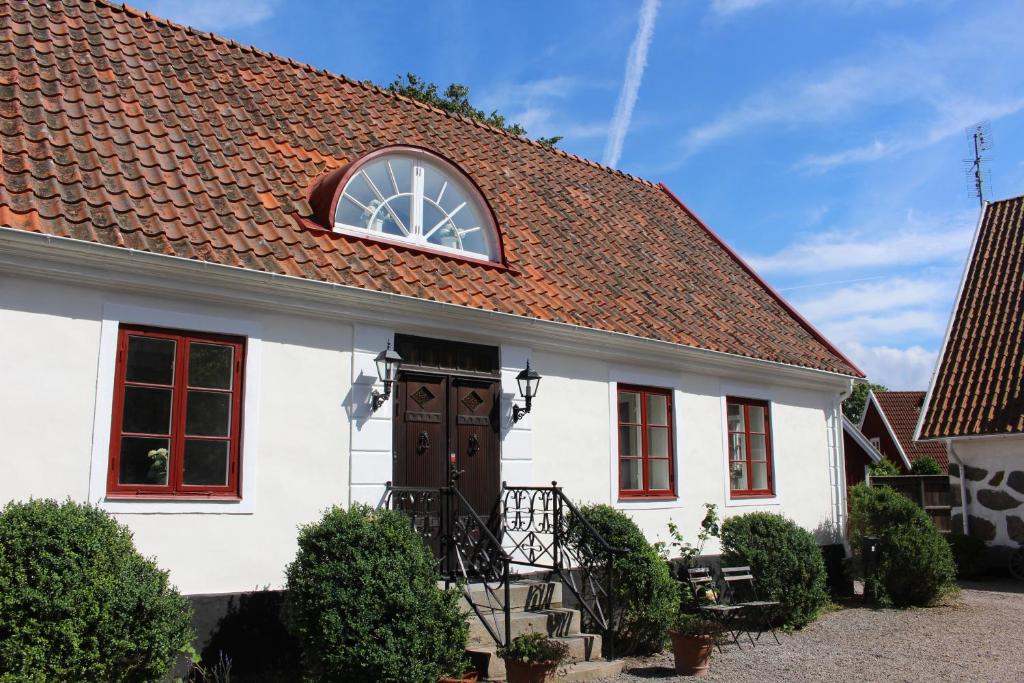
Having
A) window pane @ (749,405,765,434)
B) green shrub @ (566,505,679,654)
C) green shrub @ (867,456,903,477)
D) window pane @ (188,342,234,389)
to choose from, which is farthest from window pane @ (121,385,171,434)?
green shrub @ (867,456,903,477)

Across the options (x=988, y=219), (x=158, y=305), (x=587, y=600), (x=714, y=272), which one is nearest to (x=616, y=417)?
(x=587, y=600)

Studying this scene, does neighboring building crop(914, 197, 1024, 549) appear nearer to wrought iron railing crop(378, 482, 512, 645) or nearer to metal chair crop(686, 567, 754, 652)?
metal chair crop(686, 567, 754, 652)

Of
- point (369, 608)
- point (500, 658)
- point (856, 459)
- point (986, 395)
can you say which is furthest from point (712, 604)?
point (856, 459)

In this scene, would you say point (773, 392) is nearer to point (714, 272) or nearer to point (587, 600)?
point (714, 272)

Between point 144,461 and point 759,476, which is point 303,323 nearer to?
point 144,461

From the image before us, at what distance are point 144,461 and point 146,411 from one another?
0.43 metres

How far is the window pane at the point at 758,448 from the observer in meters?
13.2

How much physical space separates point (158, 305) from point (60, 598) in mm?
2793

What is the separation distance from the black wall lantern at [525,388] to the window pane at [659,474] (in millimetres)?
2515

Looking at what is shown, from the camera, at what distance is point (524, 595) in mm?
8977

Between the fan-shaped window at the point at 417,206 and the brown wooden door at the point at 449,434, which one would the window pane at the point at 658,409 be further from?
the fan-shaped window at the point at 417,206

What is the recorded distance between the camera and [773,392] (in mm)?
13500

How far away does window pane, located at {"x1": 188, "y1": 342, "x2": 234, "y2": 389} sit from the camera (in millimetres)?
7891

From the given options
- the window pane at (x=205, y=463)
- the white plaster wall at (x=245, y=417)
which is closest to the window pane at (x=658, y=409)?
the white plaster wall at (x=245, y=417)
